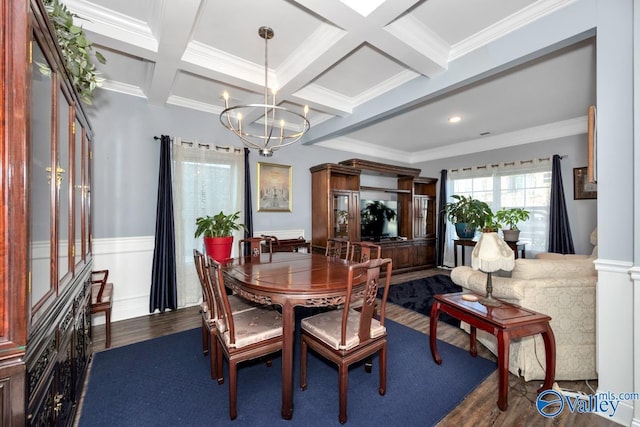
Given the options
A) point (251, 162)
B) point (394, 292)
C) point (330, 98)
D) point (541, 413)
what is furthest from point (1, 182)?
point (394, 292)

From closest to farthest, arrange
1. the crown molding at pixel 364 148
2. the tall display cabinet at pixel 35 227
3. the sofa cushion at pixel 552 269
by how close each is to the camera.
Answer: the tall display cabinet at pixel 35 227 < the sofa cushion at pixel 552 269 < the crown molding at pixel 364 148

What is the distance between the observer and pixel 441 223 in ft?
20.3

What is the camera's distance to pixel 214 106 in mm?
3887

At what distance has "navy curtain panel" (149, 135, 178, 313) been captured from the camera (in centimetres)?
341

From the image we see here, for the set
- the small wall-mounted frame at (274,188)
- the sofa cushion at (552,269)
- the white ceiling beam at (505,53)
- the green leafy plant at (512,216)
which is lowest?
the sofa cushion at (552,269)

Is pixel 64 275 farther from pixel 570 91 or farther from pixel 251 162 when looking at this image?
pixel 570 91

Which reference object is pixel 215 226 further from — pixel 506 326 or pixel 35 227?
→ pixel 506 326

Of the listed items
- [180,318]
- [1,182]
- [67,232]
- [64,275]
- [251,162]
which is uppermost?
[251,162]

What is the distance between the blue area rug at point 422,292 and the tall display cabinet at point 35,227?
3.39 metres

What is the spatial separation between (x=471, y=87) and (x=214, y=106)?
11.0ft

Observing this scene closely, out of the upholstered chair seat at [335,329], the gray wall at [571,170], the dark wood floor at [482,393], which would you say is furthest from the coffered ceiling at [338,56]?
the dark wood floor at [482,393]

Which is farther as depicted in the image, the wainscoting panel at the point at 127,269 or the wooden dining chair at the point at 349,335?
the wainscoting panel at the point at 127,269

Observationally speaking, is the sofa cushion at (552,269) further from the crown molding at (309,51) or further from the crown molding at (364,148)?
the crown molding at (364,148)

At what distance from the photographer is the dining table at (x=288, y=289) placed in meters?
1.72
